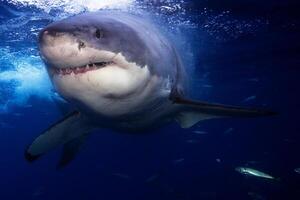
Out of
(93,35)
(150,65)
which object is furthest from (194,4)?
(93,35)

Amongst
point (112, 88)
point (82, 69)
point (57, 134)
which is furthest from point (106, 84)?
point (57, 134)

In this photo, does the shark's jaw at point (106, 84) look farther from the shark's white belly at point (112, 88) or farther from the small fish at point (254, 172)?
the small fish at point (254, 172)

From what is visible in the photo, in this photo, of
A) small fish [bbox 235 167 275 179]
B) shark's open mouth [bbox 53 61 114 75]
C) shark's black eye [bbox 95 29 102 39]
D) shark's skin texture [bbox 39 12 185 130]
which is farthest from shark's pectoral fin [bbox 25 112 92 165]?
small fish [bbox 235 167 275 179]

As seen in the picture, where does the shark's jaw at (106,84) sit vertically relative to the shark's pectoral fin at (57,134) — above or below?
above

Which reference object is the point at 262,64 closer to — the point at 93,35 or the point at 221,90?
the point at 221,90

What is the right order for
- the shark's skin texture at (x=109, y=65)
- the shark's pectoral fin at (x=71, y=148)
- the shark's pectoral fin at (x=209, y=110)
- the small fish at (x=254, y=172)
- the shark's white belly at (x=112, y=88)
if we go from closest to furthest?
the shark's skin texture at (x=109, y=65)
the shark's white belly at (x=112, y=88)
the shark's pectoral fin at (x=209, y=110)
the shark's pectoral fin at (x=71, y=148)
the small fish at (x=254, y=172)

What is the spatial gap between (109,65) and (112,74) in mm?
111

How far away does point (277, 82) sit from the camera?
117 ft

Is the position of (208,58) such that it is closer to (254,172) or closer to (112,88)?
(254,172)

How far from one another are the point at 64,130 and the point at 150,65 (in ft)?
10.2

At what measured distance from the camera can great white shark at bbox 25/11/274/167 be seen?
348 cm

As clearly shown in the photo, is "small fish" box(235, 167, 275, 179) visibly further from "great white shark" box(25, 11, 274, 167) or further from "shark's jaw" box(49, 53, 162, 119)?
"shark's jaw" box(49, 53, 162, 119)

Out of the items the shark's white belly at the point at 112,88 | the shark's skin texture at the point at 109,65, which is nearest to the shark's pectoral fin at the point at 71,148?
the shark's skin texture at the point at 109,65

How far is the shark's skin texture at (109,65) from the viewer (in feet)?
11.3
